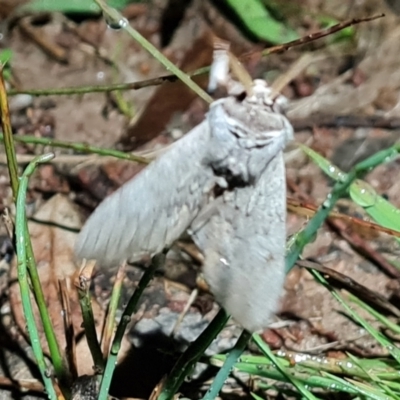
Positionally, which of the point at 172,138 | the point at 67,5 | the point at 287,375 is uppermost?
the point at 67,5

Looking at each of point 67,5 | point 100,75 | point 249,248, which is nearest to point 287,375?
point 249,248

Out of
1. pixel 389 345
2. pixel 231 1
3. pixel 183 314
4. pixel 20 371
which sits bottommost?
pixel 20 371

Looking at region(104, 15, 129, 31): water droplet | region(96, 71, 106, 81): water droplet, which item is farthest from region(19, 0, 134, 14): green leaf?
region(104, 15, 129, 31): water droplet

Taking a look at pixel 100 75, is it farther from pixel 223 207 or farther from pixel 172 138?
pixel 223 207

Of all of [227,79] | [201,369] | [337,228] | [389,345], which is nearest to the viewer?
[227,79]

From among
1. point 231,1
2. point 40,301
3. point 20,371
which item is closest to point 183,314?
point 20,371

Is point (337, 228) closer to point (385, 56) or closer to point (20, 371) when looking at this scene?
point (385, 56)
